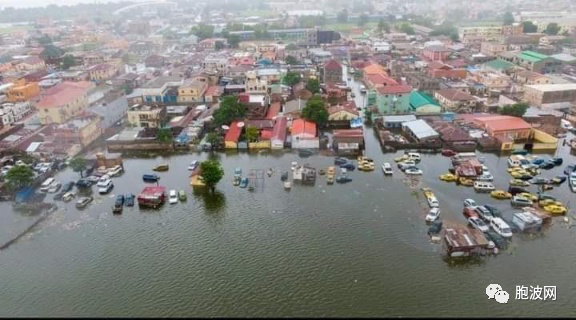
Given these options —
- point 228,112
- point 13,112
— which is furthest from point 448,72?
point 13,112

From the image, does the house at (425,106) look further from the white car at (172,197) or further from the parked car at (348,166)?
the white car at (172,197)

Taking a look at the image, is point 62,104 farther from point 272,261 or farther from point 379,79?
point 379,79

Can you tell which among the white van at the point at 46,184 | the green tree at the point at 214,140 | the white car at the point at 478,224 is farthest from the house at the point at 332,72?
the white van at the point at 46,184

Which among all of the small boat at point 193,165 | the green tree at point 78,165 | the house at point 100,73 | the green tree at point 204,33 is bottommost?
the small boat at point 193,165

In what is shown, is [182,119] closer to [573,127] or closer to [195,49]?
[573,127]

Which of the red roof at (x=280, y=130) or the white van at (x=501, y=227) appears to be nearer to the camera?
the white van at (x=501, y=227)

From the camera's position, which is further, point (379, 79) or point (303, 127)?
point (379, 79)

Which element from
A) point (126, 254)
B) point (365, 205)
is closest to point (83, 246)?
point (126, 254)

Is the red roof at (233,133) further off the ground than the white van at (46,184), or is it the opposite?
the red roof at (233,133)
